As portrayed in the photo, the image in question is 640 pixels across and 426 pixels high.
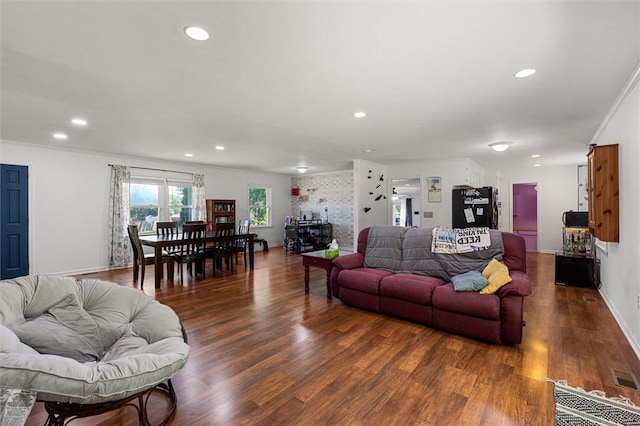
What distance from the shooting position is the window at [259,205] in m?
8.92

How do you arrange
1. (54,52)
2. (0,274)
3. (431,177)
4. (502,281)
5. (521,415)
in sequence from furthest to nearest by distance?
(431,177), (0,274), (502,281), (54,52), (521,415)

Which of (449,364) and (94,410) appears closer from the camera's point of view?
(94,410)

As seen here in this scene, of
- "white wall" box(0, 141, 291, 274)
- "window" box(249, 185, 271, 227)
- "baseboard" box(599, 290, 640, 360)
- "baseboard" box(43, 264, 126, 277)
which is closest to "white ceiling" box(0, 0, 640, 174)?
"white wall" box(0, 141, 291, 274)

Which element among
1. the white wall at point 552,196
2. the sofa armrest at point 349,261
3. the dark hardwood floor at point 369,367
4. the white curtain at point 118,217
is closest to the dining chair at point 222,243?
the dark hardwood floor at point 369,367

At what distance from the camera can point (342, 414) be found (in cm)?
178

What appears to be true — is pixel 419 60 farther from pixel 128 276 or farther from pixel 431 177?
pixel 128 276

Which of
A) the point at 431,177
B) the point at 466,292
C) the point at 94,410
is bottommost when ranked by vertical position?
the point at 94,410

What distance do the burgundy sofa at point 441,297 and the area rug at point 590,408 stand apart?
2.12ft

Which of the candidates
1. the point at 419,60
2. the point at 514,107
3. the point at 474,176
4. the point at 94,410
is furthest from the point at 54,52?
the point at 474,176

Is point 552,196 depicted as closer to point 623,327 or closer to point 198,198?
point 623,327

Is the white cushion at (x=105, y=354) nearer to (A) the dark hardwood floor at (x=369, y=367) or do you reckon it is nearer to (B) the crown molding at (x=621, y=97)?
(A) the dark hardwood floor at (x=369, y=367)

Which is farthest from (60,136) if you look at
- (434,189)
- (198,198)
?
(434,189)

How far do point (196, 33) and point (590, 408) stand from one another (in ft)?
11.3

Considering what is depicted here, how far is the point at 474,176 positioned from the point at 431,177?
1104 millimetres
